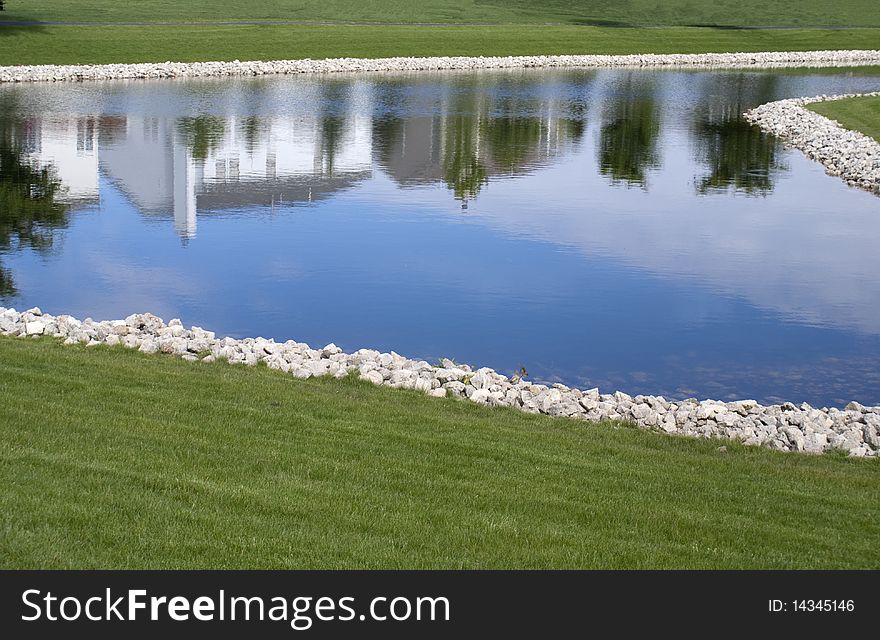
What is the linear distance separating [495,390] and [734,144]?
26.0 m

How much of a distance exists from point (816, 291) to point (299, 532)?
14.2 metres

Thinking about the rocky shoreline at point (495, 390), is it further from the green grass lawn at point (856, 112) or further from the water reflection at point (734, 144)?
the green grass lawn at point (856, 112)

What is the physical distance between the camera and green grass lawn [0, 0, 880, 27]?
78188 mm

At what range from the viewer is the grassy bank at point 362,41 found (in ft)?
190

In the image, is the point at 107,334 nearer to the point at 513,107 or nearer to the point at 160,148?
the point at 160,148

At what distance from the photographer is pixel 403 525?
7.95 m

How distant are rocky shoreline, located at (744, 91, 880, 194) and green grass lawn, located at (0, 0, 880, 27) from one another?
4149cm

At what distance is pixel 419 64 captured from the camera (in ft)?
207

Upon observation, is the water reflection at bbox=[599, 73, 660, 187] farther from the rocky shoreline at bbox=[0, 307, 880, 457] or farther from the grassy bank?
the rocky shoreline at bbox=[0, 307, 880, 457]

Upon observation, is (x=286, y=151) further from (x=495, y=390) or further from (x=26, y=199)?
(x=495, y=390)

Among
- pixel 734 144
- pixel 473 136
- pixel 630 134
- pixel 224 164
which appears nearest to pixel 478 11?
pixel 630 134

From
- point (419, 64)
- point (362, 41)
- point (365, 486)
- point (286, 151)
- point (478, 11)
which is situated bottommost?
point (286, 151)

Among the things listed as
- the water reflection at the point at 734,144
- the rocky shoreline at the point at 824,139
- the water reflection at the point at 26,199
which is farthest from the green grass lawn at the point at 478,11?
the rocky shoreline at the point at 824,139
